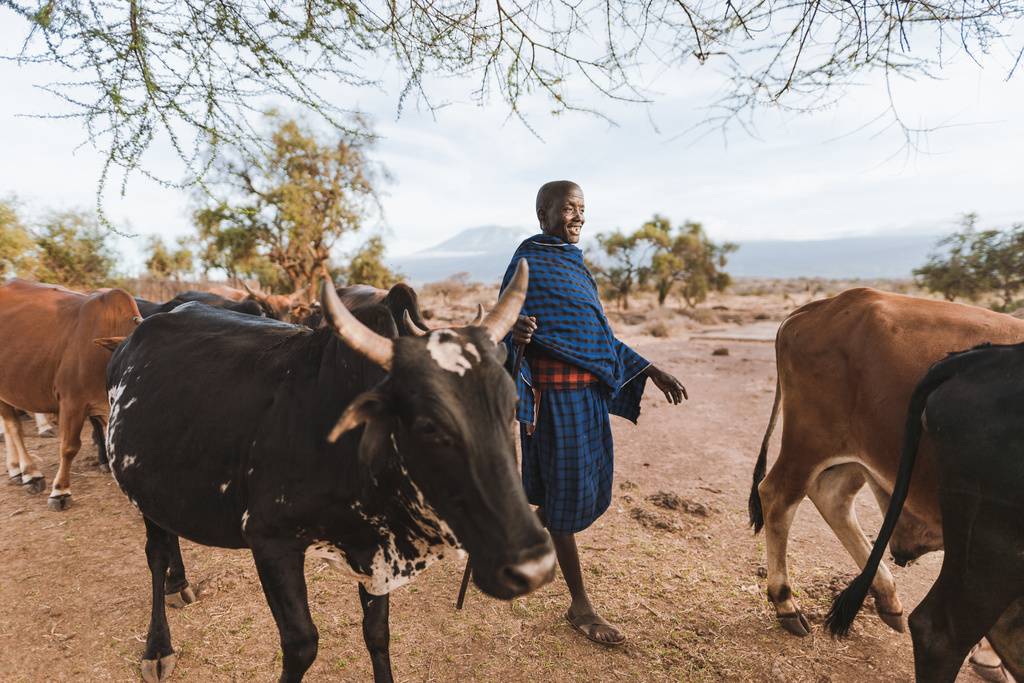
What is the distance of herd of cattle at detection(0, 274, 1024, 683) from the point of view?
1625 mm

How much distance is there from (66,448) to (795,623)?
19.1 feet

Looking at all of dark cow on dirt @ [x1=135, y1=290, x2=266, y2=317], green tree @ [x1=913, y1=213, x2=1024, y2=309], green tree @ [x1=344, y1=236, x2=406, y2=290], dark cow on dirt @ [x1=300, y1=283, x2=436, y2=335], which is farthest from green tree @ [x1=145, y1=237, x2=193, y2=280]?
green tree @ [x1=913, y1=213, x2=1024, y2=309]

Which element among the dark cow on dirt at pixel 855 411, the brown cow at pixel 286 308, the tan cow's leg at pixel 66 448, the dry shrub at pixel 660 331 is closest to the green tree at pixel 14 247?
the brown cow at pixel 286 308

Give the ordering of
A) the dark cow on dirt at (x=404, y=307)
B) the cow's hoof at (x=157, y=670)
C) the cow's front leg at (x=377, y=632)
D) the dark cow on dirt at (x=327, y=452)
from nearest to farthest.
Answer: the dark cow on dirt at (x=327, y=452)
the dark cow on dirt at (x=404, y=307)
the cow's front leg at (x=377, y=632)
the cow's hoof at (x=157, y=670)

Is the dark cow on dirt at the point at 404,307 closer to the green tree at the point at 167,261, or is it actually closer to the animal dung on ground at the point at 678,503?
the animal dung on ground at the point at 678,503

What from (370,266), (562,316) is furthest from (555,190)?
(370,266)

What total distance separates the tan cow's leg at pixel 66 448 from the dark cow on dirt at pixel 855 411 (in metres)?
5.61

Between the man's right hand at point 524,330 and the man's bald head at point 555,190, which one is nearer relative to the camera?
the man's right hand at point 524,330

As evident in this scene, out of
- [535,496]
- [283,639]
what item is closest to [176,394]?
[283,639]

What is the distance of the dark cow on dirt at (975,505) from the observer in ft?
6.09

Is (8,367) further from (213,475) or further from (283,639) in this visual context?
(283,639)

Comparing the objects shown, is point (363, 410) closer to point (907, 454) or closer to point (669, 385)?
point (669, 385)

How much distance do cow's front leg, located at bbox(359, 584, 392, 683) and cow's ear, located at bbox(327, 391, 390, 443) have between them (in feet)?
3.90

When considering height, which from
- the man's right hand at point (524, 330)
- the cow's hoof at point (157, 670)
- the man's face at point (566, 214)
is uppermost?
the man's face at point (566, 214)
